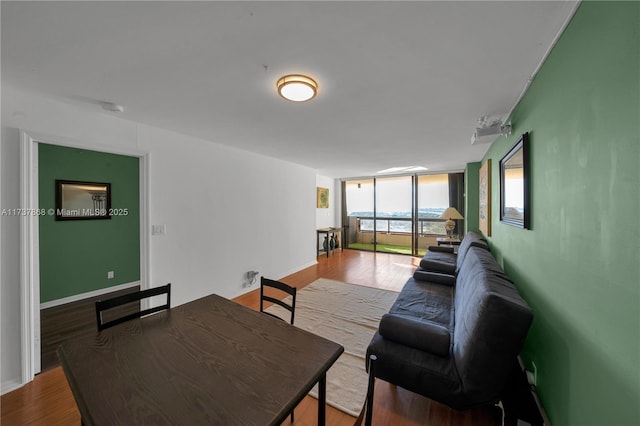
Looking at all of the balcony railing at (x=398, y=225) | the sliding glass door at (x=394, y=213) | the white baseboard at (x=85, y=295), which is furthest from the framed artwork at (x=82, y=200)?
the sliding glass door at (x=394, y=213)

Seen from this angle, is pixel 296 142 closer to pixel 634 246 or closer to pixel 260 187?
pixel 260 187

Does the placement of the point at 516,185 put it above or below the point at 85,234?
above

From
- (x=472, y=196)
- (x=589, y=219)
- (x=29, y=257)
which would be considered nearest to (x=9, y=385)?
(x=29, y=257)

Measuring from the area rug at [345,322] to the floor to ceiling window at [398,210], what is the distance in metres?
3.30

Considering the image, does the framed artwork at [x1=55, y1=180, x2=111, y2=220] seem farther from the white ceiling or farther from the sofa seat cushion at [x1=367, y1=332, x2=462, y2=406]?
the sofa seat cushion at [x1=367, y1=332, x2=462, y2=406]

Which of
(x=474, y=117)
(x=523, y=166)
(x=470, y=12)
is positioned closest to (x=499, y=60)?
(x=470, y=12)

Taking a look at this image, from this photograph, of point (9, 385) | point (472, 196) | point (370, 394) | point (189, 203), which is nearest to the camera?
point (370, 394)

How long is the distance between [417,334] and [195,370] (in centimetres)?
140

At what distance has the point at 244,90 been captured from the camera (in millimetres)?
1735

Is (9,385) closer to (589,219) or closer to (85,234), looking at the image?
(85,234)

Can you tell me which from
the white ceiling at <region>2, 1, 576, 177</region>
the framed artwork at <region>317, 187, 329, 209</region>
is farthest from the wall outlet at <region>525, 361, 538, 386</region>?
the framed artwork at <region>317, 187, 329, 209</region>

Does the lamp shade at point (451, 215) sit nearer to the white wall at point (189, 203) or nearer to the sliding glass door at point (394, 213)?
the sliding glass door at point (394, 213)

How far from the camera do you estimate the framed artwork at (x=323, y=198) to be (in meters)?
6.55

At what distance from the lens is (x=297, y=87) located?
1.59 metres
